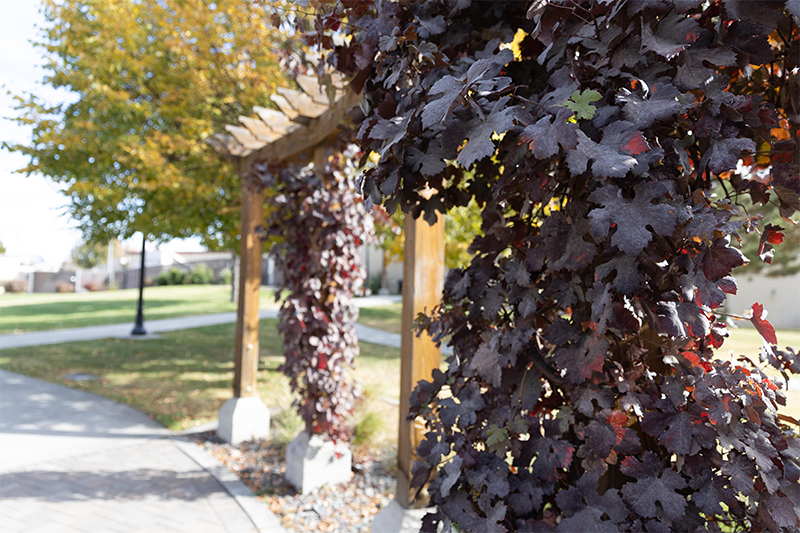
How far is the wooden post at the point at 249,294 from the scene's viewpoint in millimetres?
4547

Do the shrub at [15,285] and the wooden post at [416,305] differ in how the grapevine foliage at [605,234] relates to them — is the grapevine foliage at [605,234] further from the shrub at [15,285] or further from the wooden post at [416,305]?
the shrub at [15,285]

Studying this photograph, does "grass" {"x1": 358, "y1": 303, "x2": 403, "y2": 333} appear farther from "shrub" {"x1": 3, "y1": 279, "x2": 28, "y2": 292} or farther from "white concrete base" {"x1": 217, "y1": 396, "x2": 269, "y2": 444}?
"shrub" {"x1": 3, "y1": 279, "x2": 28, "y2": 292}

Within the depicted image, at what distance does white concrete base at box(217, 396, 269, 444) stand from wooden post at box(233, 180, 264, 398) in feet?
0.35

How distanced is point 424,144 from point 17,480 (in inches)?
169

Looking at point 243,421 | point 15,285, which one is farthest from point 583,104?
point 15,285

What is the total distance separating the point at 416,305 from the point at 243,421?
9.14 ft

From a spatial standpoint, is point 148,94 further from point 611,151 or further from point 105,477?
point 611,151

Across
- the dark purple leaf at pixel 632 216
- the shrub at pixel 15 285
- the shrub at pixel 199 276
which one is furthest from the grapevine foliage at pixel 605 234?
the shrub at pixel 15 285

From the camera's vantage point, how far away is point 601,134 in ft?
3.03

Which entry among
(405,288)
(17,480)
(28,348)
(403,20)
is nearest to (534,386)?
(403,20)

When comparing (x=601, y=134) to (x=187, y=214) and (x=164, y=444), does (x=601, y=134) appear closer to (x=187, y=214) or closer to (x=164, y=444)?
(x=164, y=444)

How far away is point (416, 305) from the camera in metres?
2.46

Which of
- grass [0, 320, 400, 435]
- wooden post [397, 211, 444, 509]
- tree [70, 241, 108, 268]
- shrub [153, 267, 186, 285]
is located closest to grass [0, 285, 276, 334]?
grass [0, 320, 400, 435]

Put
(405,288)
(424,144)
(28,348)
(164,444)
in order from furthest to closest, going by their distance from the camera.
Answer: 1. (28,348)
2. (164,444)
3. (405,288)
4. (424,144)
